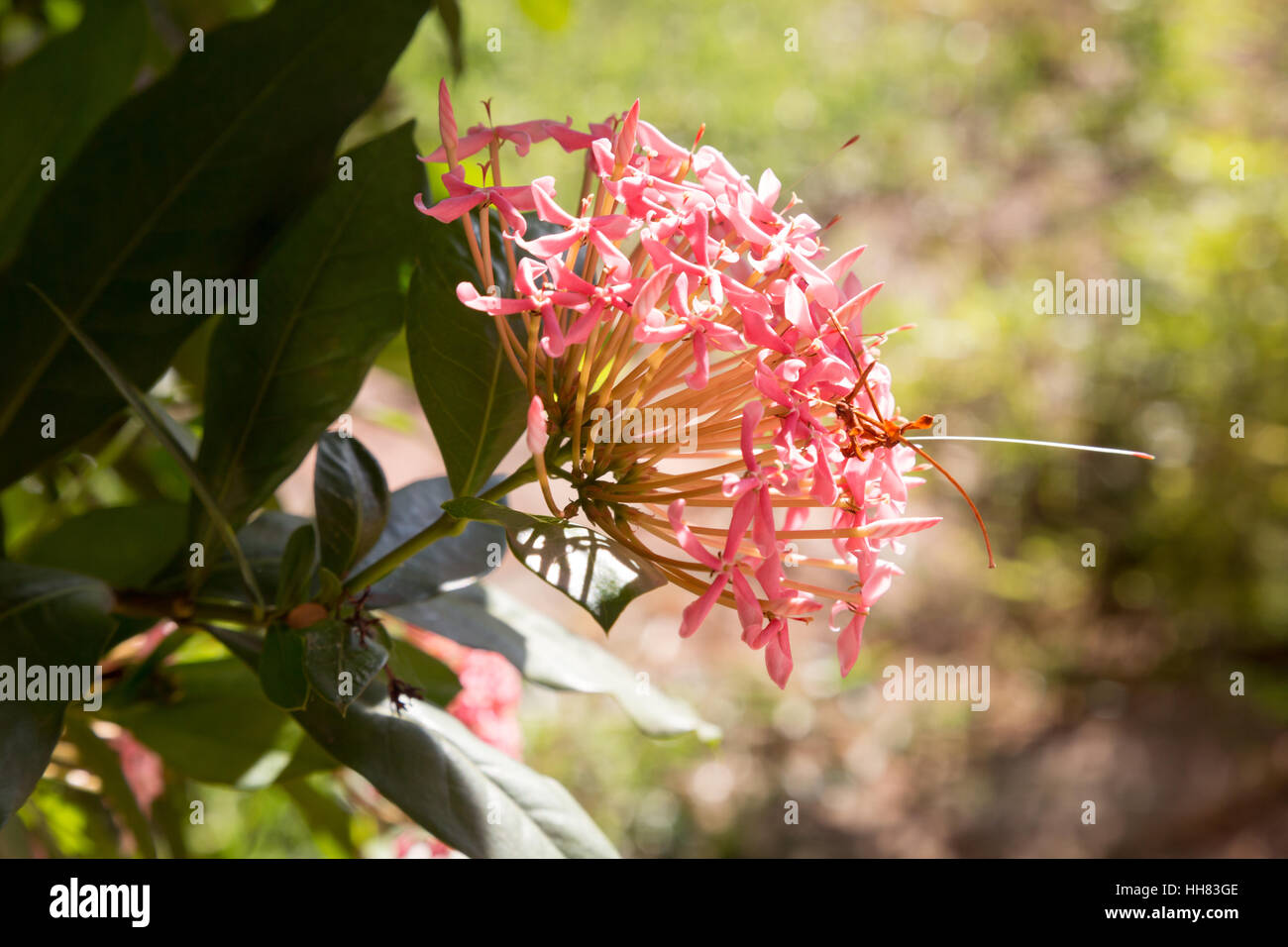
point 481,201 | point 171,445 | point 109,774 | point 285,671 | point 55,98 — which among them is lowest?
point 109,774

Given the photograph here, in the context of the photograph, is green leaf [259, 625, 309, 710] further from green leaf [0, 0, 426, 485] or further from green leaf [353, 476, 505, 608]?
green leaf [0, 0, 426, 485]

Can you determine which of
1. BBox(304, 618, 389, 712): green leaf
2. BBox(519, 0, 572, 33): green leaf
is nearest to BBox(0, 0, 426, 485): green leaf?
BBox(304, 618, 389, 712): green leaf

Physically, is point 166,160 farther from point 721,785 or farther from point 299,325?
point 721,785

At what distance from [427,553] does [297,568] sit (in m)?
0.09

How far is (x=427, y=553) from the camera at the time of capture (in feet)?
2.30

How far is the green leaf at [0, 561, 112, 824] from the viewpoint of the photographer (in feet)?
1.87

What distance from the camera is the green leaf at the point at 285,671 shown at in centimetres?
59

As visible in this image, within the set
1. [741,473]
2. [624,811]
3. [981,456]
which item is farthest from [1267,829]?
[741,473]

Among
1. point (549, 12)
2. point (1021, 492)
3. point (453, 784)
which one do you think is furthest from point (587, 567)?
point (1021, 492)

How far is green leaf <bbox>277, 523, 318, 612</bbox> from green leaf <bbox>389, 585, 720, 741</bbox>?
0.10m

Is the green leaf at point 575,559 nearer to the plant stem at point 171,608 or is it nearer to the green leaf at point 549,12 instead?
the plant stem at point 171,608

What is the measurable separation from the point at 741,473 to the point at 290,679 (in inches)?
11.0

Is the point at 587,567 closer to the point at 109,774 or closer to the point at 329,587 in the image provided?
the point at 329,587

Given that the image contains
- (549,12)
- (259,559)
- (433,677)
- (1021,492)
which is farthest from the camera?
(1021,492)
